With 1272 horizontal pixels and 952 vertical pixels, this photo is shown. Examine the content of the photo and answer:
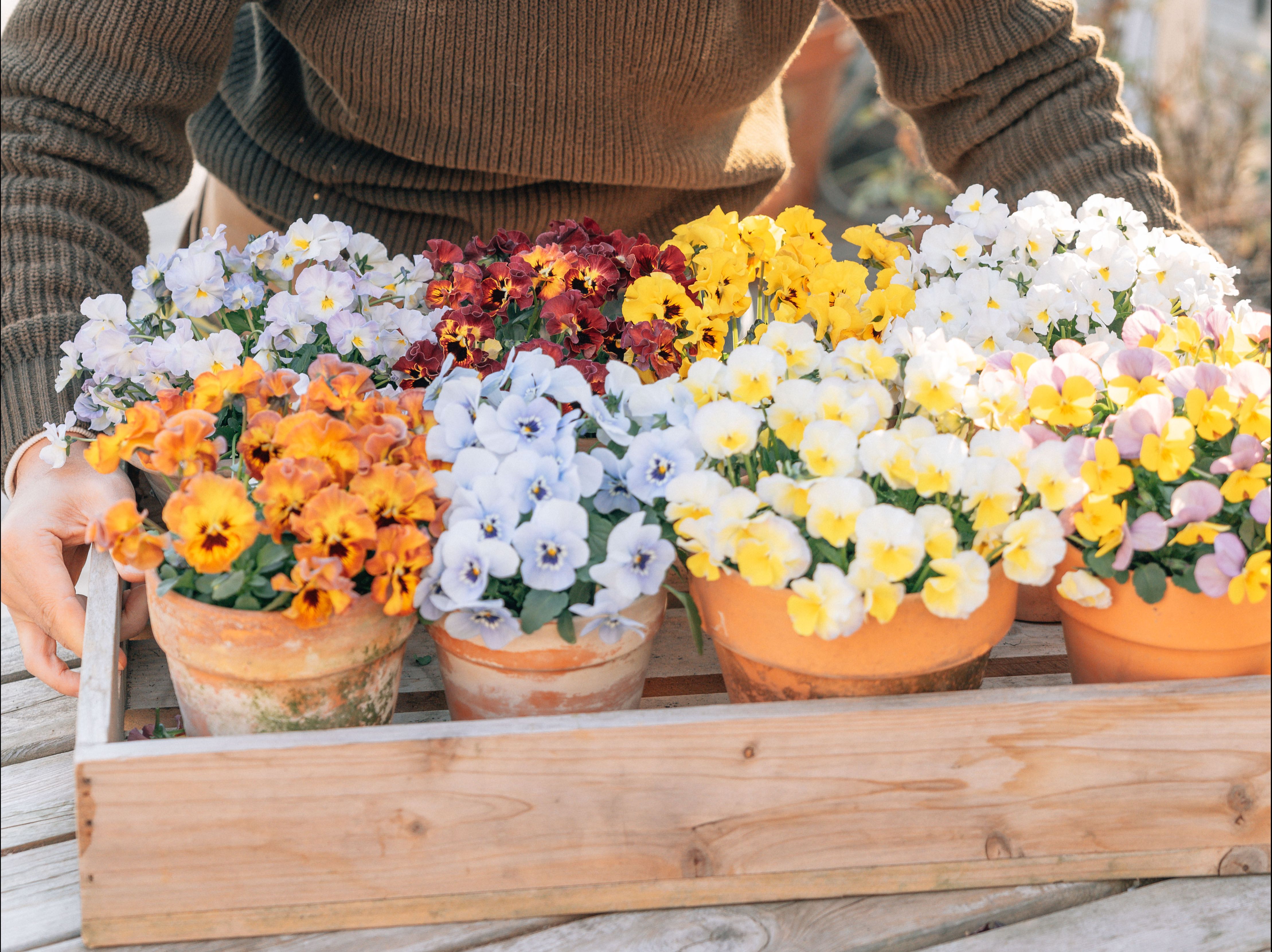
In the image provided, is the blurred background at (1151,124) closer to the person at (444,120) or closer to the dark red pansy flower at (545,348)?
the person at (444,120)

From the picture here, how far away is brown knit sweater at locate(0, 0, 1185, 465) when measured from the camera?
112 centimetres

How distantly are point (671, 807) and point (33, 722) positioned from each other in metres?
0.63

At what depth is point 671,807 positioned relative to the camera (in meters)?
0.73

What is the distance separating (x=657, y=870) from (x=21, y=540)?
600 mm

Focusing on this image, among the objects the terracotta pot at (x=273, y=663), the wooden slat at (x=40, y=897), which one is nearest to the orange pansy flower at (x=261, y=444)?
the terracotta pot at (x=273, y=663)

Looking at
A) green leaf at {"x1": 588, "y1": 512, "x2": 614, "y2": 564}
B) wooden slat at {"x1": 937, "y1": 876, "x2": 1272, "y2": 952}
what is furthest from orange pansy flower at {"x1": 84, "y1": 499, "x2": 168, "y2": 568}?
wooden slat at {"x1": 937, "y1": 876, "x2": 1272, "y2": 952}

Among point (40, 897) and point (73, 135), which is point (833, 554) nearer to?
point (40, 897)

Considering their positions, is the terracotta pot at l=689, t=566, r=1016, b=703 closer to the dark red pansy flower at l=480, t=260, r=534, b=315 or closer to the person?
the dark red pansy flower at l=480, t=260, r=534, b=315

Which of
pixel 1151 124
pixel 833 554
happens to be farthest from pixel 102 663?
pixel 1151 124

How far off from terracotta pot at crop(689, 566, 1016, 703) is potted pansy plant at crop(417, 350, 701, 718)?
6 centimetres

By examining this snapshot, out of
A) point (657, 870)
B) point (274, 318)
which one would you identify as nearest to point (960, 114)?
point (274, 318)

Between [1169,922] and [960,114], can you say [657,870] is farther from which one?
[960,114]

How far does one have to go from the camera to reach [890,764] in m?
0.74

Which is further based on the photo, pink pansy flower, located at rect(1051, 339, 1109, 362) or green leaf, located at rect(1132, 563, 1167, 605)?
pink pansy flower, located at rect(1051, 339, 1109, 362)
